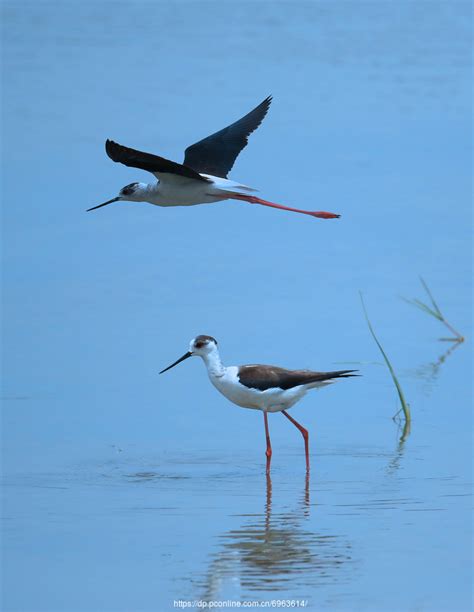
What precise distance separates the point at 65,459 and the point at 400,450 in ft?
5.73

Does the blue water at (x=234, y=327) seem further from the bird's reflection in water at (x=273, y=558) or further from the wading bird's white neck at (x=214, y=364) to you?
the wading bird's white neck at (x=214, y=364)

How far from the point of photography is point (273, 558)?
604 cm

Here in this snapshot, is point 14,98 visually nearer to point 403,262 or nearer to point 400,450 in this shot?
point 403,262

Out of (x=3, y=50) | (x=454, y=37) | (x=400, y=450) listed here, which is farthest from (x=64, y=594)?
(x=454, y=37)

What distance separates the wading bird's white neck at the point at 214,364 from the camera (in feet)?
26.3

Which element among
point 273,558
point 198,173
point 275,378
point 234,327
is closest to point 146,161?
point 198,173

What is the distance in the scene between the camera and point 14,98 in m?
16.5

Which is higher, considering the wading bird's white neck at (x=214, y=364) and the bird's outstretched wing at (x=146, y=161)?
the bird's outstretched wing at (x=146, y=161)

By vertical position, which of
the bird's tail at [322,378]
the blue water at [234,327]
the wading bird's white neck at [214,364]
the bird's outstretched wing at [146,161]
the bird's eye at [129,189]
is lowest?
the blue water at [234,327]

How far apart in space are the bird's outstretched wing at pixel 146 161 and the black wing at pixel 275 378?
1.18m

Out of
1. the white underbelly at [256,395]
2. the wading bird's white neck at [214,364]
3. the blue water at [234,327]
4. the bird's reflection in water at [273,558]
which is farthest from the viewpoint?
the wading bird's white neck at [214,364]

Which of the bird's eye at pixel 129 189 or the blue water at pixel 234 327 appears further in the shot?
the bird's eye at pixel 129 189

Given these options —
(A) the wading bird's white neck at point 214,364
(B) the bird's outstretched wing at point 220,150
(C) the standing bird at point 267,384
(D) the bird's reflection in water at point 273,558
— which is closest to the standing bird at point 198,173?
(B) the bird's outstretched wing at point 220,150

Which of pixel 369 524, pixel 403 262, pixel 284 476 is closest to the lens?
pixel 369 524
